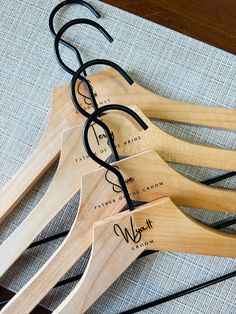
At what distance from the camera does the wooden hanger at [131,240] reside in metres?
0.75

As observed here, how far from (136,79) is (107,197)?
221 mm

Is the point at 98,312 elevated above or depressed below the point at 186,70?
below

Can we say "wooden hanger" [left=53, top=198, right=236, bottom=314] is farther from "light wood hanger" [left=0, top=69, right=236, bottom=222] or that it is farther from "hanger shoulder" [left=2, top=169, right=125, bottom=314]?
"light wood hanger" [left=0, top=69, right=236, bottom=222]

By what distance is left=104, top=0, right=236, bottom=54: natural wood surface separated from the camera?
912 millimetres

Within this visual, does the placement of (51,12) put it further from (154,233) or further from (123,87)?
(154,233)

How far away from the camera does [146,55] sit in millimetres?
882

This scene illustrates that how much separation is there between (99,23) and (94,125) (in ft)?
0.67

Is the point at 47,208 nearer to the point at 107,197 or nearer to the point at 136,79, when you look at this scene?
the point at 107,197

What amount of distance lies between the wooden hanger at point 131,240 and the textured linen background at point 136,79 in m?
0.09

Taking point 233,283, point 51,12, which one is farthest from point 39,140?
point 233,283

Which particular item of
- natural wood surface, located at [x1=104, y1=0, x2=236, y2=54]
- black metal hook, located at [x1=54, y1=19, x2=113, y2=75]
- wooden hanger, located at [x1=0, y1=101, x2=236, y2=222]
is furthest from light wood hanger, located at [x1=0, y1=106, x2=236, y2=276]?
natural wood surface, located at [x1=104, y1=0, x2=236, y2=54]

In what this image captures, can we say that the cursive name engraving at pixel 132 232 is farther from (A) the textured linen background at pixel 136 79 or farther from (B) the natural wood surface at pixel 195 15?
(B) the natural wood surface at pixel 195 15

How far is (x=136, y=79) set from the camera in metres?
0.88

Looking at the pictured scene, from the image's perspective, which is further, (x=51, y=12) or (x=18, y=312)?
(x=51, y=12)
